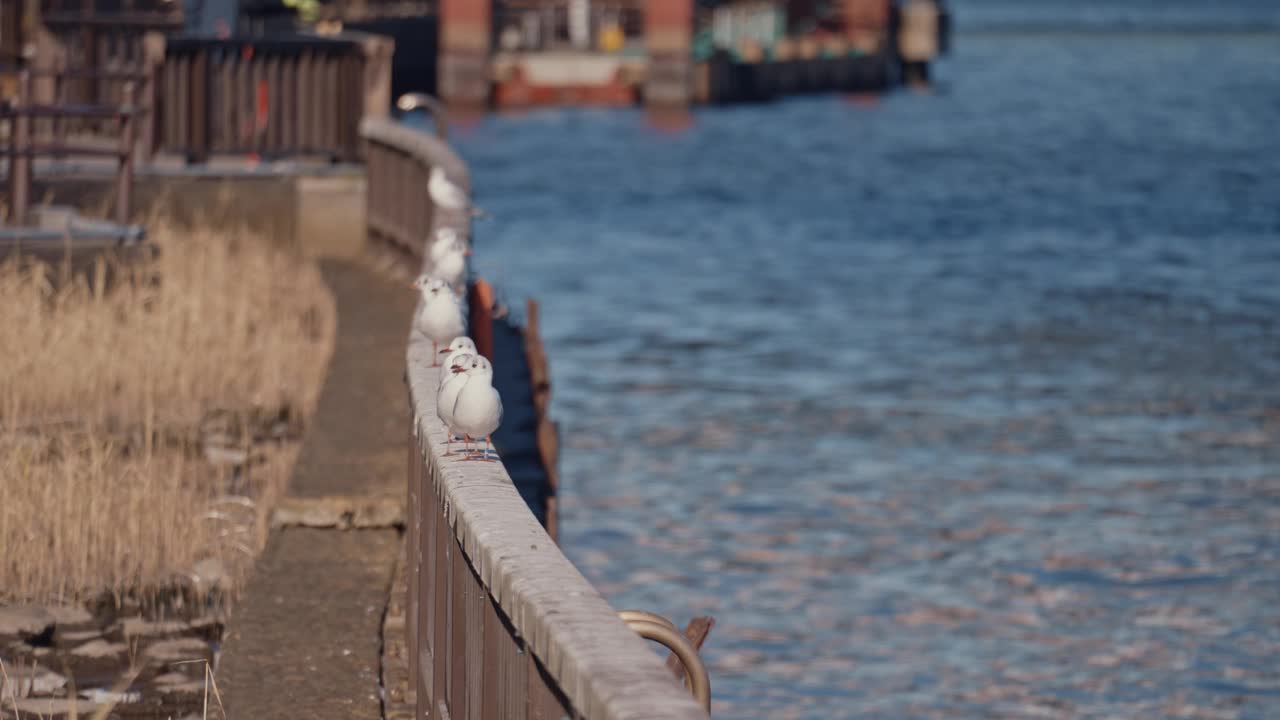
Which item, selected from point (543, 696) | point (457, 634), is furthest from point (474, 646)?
point (543, 696)

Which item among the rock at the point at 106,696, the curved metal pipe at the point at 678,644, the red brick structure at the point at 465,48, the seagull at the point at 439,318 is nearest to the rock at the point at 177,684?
the rock at the point at 106,696

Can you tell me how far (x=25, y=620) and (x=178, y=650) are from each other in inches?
26.9

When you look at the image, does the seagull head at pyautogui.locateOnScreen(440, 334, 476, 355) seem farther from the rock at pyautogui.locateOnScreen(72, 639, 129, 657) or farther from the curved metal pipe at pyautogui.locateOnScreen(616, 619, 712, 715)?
the rock at pyautogui.locateOnScreen(72, 639, 129, 657)

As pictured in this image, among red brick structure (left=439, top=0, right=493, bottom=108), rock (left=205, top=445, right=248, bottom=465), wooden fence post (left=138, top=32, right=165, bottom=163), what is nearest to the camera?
rock (left=205, top=445, right=248, bottom=465)

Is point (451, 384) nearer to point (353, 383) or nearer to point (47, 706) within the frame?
point (47, 706)

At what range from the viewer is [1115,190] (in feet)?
169

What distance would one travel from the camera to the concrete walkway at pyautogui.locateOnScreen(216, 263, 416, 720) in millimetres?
8070

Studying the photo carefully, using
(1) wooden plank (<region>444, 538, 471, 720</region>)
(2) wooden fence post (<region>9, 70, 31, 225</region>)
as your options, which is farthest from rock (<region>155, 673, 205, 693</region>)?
(2) wooden fence post (<region>9, 70, 31, 225</region>)

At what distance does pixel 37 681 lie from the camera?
866cm

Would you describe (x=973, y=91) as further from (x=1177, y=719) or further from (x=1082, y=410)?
(x=1177, y=719)

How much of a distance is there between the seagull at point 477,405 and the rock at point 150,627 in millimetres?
3210

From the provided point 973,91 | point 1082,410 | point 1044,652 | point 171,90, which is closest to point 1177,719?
point 1044,652

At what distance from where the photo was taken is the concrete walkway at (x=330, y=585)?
8.07 meters

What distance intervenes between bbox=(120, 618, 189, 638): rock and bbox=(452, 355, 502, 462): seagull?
321cm
